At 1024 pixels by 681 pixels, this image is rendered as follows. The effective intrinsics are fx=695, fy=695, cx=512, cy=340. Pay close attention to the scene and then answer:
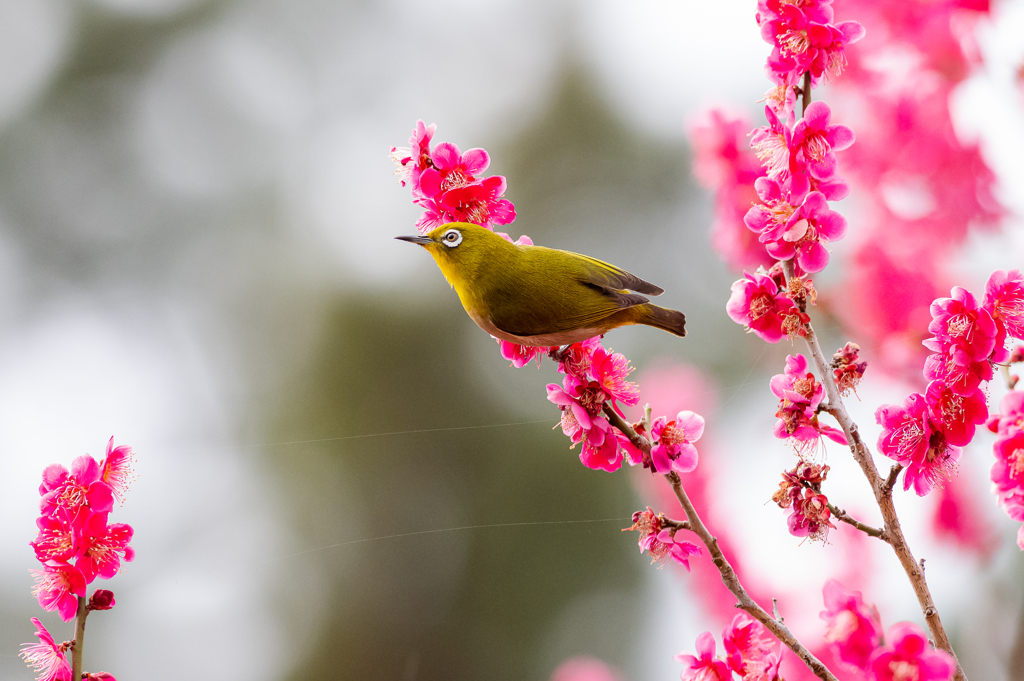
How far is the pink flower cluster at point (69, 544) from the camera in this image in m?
0.39

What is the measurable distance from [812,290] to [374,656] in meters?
0.86

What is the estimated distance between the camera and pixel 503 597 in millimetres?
1003

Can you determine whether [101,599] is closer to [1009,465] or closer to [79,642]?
[79,642]

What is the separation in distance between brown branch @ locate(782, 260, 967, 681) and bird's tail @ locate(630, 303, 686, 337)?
12 centimetres

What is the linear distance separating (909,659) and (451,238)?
0.33m

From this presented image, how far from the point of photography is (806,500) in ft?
1.20

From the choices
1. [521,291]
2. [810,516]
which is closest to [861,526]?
[810,516]

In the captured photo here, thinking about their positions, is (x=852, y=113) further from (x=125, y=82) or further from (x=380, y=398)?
(x=125, y=82)

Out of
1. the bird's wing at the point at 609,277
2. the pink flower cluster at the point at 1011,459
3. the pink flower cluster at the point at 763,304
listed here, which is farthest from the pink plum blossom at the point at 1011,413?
the bird's wing at the point at 609,277

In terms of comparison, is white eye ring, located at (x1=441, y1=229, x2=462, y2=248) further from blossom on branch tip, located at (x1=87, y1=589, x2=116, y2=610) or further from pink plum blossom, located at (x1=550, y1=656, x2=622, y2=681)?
pink plum blossom, located at (x1=550, y1=656, x2=622, y2=681)

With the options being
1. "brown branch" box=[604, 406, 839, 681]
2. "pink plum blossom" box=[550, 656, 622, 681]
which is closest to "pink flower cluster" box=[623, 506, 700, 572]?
"brown branch" box=[604, 406, 839, 681]

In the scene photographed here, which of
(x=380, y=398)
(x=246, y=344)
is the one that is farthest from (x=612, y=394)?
(x=246, y=344)

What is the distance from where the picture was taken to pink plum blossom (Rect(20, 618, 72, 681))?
394 millimetres

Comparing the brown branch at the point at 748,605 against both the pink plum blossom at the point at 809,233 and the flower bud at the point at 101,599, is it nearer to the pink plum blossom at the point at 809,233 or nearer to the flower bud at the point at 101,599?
the pink plum blossom at the point at 809,233
